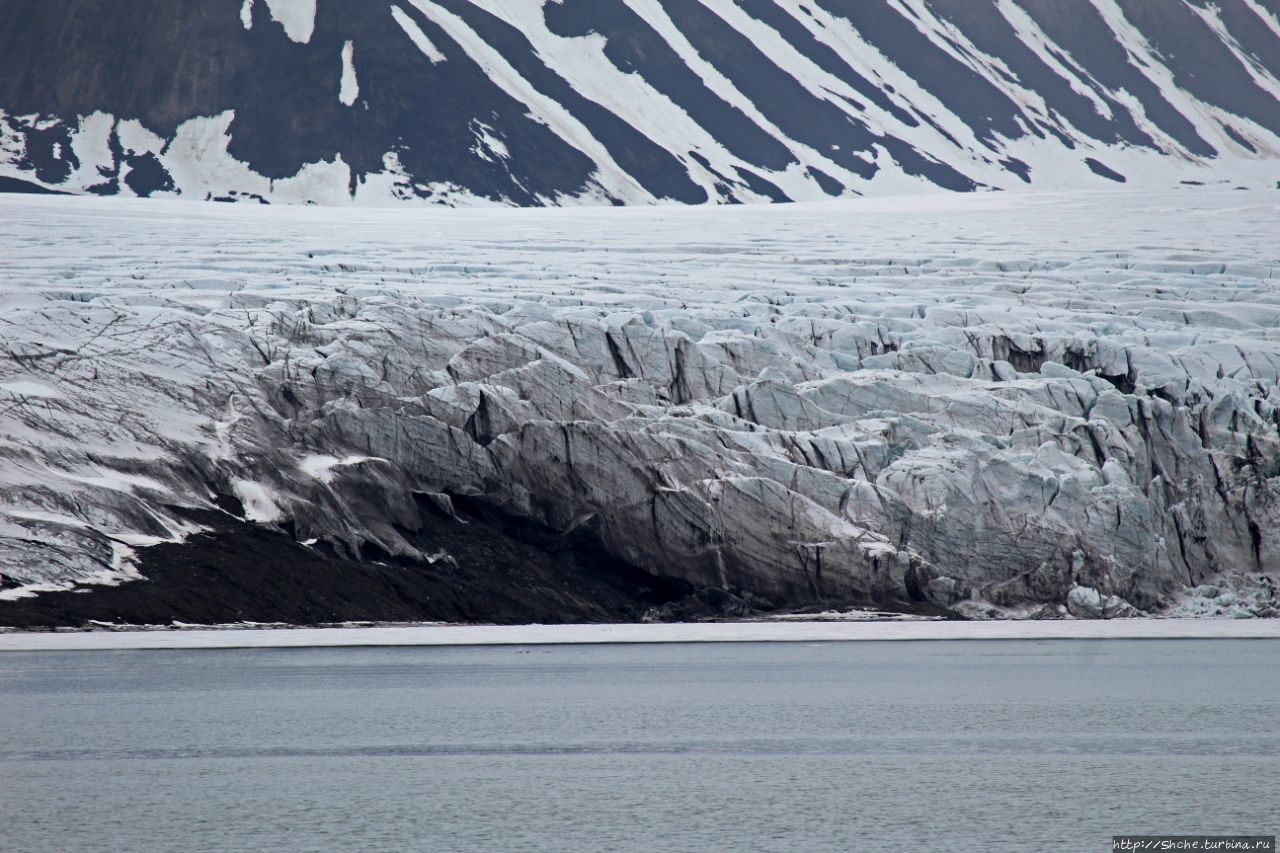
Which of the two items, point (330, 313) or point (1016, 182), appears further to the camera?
point (1016, 182)

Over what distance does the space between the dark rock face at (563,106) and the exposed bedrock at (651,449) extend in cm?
7855

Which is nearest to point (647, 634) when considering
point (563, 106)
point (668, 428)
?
point (668, 428)

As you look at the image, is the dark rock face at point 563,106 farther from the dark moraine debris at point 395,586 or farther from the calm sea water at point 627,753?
the calm sea water at point 627,753

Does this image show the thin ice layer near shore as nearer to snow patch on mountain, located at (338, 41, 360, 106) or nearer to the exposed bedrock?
the exposed bedrock

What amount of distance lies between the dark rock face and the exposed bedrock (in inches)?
3093

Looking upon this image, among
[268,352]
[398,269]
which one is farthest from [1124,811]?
[398,269]

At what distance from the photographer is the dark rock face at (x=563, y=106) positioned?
118312 mm

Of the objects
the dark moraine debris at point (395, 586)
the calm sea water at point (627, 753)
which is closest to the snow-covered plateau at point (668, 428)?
the dark moraine debris at point (395, 586)

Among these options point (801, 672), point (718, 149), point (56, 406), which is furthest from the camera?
point (718, 149)

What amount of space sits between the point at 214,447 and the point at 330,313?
6.34 m

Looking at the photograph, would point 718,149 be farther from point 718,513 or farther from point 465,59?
point 718,513

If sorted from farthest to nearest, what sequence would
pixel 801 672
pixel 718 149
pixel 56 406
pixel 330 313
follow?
pixel 718 149 < pixel 330 313 < pixel 56 406 < pixel 801 672

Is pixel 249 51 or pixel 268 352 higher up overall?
pixel 268 352

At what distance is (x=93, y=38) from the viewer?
126 meters
